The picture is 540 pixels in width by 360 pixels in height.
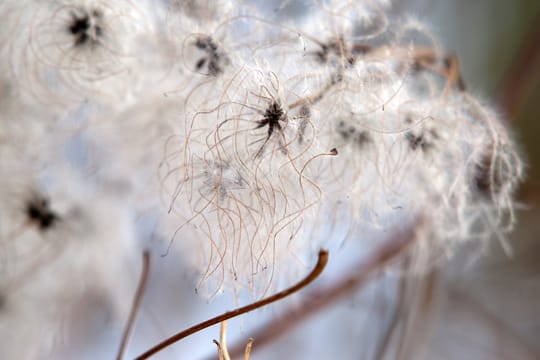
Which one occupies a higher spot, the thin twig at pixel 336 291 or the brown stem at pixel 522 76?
the brown stem at pixel 522 76

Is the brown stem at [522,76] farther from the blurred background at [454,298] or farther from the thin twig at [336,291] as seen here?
the thin twig at [336,291]

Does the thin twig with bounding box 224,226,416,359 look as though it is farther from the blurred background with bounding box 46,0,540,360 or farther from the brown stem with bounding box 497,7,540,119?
the brown stem with bounding box 497,7,540,119

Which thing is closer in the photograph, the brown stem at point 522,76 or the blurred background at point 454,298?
the blurred background at point 454,298

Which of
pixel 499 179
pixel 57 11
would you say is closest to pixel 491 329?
pixel 499 179

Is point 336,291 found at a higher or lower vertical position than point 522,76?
lower

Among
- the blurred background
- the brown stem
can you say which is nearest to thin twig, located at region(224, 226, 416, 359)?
the blurred background

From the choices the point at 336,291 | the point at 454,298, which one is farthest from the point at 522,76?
the point at 336,291

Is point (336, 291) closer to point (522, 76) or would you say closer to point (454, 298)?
point (454, 298)

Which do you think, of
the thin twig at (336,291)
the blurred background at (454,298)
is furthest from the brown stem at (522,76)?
the thin twig at (336,291)
